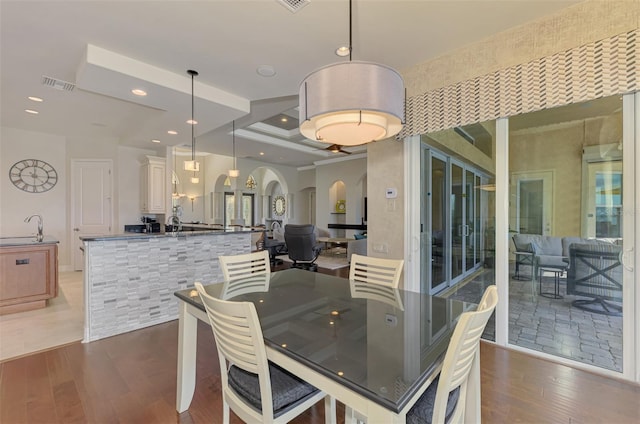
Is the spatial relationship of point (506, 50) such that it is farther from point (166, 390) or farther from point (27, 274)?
point (27, 274)

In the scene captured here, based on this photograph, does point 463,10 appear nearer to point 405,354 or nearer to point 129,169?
point 405,354

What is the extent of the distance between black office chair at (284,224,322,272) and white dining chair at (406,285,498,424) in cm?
448

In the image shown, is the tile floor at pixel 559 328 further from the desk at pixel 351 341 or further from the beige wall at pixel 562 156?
the desk at pixel 351 341

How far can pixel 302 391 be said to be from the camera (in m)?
1.35

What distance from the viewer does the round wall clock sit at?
13.4m

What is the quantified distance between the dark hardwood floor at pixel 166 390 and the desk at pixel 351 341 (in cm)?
34

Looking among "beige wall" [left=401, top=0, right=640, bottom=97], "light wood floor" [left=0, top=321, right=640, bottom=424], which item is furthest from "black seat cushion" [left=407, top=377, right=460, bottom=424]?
"beige wall" [left=401, top=0, right=640, bottom=97]

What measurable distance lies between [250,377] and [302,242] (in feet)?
14.6

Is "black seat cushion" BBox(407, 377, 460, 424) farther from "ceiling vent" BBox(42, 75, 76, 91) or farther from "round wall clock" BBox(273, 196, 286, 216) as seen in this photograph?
"round wall clock" BBox(273, 196, 286, 216)

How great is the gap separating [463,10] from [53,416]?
163 inches

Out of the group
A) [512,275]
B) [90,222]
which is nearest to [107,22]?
[512,275]

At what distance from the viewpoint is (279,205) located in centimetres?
1358

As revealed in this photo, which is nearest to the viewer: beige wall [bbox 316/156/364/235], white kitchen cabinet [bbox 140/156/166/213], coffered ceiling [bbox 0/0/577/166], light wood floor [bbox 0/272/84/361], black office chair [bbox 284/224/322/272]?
coffered ceiling [bbox 0/0/577/166]

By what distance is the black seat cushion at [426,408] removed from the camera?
116 cm
